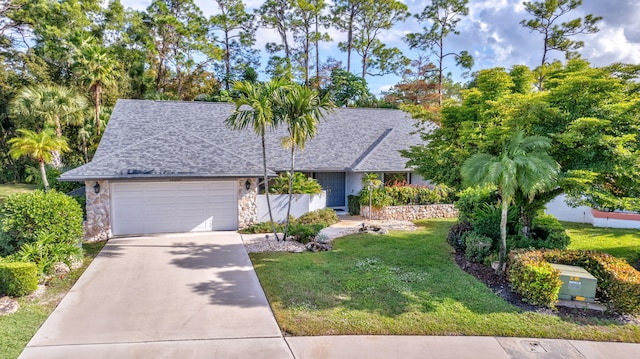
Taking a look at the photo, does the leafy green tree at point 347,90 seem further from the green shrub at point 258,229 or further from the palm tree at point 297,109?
the palm tree at point 297,109

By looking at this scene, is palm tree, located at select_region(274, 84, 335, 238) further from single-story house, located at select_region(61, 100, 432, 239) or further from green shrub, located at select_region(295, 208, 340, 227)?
green shrub, located at select_region(295, 208, 340, 227)

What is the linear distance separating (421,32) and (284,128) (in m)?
20.8

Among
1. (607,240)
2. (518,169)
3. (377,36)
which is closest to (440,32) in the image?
(377,36)

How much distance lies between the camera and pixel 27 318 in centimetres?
656

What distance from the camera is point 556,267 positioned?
785 cm

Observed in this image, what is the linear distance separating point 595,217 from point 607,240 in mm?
3113

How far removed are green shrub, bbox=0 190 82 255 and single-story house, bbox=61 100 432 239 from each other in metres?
2.89

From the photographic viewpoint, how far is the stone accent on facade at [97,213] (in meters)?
12.4

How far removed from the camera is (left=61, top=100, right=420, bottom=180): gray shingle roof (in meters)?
12.8

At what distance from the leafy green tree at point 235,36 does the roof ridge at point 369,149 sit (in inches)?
721

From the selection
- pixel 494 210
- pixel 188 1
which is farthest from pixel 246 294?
pixel 188 1

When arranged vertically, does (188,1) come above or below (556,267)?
above

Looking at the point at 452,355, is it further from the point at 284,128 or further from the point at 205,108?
the point at 205,108

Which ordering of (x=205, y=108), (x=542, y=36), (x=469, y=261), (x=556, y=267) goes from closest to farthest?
(x=556, y=267) → (x=469, y=261) → (x=205, y=108) → (x=542, y=36)
